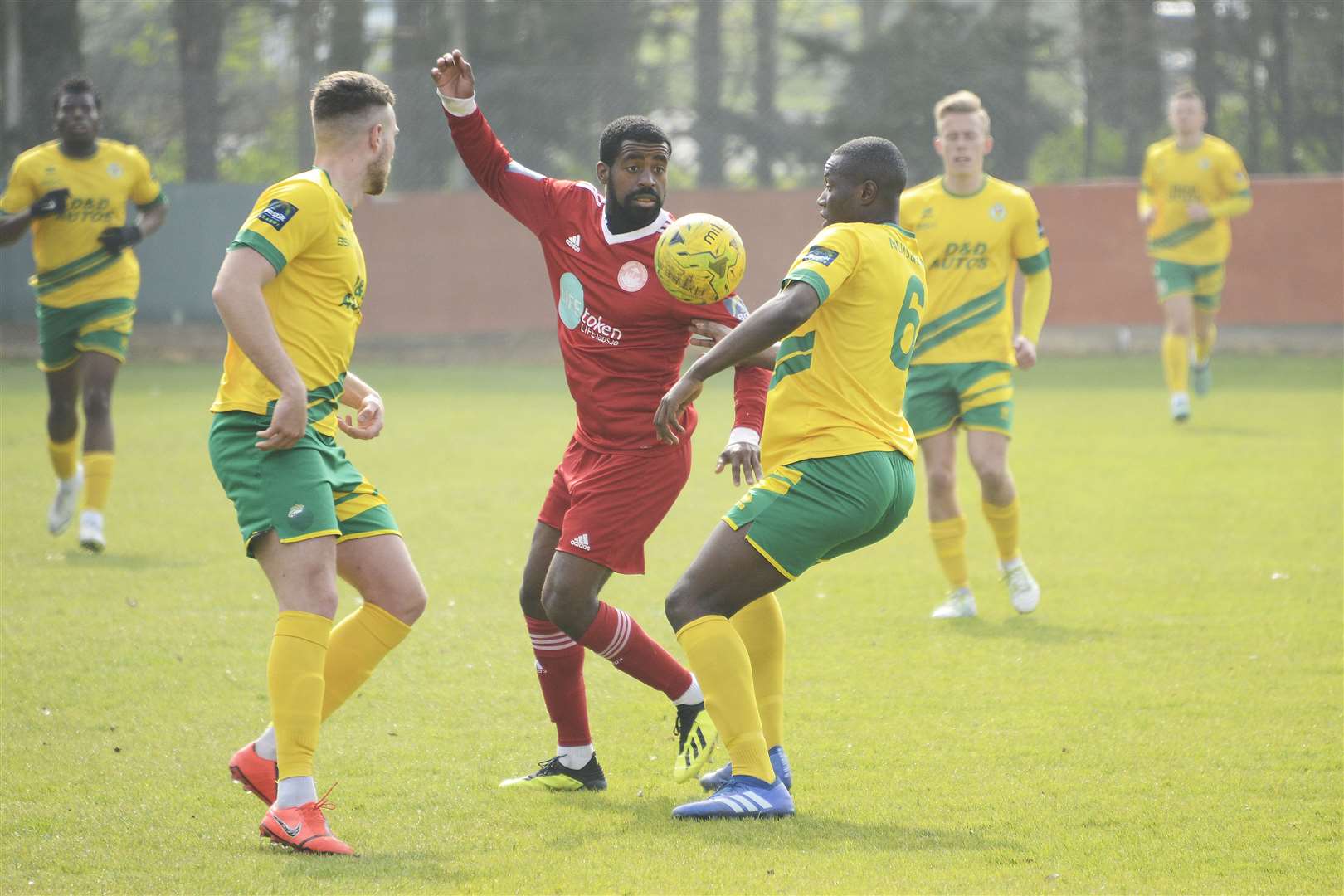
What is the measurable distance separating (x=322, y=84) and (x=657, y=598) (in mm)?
4102

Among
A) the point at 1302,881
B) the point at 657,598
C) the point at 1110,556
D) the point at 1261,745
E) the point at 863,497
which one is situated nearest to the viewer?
the point at 1302,881

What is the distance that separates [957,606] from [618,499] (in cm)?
324

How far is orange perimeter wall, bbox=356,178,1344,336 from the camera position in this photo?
20.6 meters

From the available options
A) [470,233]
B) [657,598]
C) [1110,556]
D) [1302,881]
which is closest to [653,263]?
[1302,881]

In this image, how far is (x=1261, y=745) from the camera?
552 centimetres

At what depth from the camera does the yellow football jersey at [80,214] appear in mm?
9570

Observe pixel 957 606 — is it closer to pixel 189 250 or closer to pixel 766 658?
pixel 766 658

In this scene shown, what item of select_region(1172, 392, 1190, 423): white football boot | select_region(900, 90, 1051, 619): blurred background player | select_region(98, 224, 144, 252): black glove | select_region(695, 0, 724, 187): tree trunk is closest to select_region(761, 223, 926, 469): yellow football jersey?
select_region(900, 90, 1051, 619): blurred background player

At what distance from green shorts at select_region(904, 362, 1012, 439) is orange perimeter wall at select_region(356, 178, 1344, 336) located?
13350 mm

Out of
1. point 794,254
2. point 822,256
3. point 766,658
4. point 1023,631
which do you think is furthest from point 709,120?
point 822,256

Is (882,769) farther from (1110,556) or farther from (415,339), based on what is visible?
(415,339)

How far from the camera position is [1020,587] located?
7.83m

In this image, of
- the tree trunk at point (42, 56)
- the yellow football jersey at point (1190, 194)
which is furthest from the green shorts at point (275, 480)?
the tree trunk at point (42, 56)

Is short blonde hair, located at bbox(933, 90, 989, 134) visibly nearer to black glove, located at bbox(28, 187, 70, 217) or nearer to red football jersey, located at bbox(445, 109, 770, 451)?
red football jersey, located at bbox(445, 109, 770, 451)
